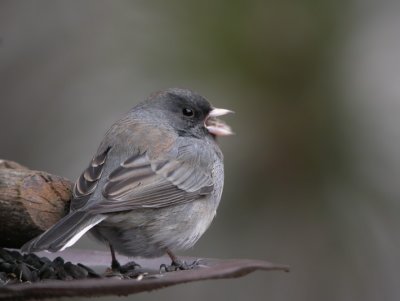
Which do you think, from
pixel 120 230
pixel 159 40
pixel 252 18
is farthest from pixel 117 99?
pixel 120 230

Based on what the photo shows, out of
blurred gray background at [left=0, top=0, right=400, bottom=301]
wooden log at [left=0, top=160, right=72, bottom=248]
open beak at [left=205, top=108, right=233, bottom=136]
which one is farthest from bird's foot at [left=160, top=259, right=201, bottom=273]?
blurred gray background at [left=0, top=0, right=400, bottom=301]

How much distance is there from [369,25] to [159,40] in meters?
1.71

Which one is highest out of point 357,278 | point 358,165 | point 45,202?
point 358,165

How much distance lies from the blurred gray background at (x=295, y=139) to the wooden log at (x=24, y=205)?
2632 mm

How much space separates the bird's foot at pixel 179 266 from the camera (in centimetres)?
360

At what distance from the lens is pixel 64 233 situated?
326cm

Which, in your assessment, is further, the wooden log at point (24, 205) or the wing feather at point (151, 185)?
the wing feather at point (151, 185)

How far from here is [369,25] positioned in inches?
255

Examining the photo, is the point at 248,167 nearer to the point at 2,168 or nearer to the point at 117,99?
the point at 117,99

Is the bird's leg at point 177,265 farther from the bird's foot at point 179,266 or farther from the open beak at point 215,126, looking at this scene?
the open beak at point 215,126

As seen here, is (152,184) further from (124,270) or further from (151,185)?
(124,270)

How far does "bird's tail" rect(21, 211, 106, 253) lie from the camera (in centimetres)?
314

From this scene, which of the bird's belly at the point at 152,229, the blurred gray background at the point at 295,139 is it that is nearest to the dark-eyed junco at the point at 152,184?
the bird's belly at the point at 152,229

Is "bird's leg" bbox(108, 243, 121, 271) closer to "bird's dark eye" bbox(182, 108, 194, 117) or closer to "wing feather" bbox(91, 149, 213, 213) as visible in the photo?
"wing feather" bbox(91, 149, 213, 213)
